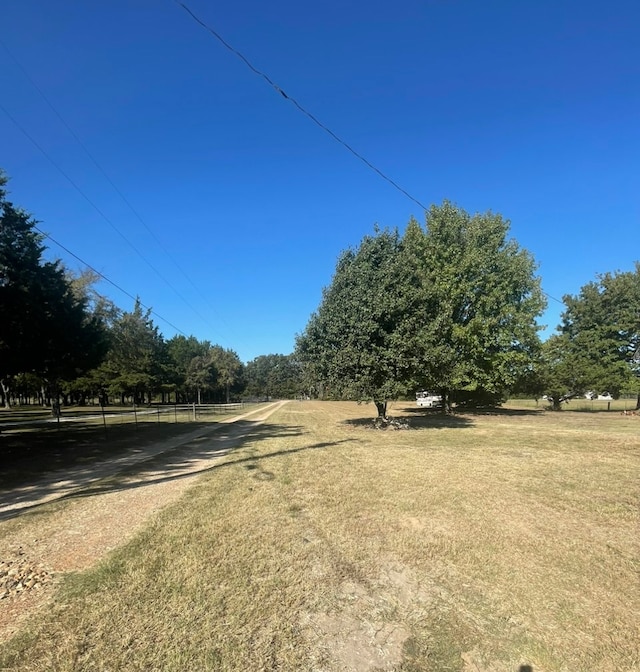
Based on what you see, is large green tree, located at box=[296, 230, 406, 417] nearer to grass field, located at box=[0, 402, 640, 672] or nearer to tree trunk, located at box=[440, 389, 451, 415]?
grass field, located at box=[0, 402, 640, 672]

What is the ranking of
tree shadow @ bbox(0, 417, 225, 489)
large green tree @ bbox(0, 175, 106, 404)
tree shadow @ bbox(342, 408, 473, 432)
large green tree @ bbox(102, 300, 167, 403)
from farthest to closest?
1. large green tree @ bbox(102, 300, 167, 403)
2. tree shadow @ bbox(342, 408, 473, 432)
3. large green tree @ bbox(0, 175, 106, 404)
4. tree shadow @ bbox(0, 417, 225, 489)

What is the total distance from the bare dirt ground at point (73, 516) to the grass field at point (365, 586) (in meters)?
0.28

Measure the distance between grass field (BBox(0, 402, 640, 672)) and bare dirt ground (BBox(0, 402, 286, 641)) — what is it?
0.28m

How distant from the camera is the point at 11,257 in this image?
1351 cm

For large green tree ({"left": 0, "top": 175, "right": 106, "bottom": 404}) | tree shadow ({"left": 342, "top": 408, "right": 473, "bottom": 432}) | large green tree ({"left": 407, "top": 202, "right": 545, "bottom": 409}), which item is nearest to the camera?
large green tree ({"left": 0, "top": 175, "right": 106, "bottom": 404})

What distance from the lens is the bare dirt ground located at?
421 cm

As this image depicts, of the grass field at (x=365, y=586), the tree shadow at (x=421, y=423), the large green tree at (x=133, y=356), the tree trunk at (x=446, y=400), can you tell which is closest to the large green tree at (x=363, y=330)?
the tree shadow at (x=421, y=423)

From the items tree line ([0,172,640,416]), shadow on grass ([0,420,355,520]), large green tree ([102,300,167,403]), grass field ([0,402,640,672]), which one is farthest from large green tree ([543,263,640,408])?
large green tree ([102,300,167,403])

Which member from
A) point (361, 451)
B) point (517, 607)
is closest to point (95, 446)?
point (361, 451)

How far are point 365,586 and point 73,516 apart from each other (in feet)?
15.5

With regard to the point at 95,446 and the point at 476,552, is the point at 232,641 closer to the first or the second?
the point at 476,552

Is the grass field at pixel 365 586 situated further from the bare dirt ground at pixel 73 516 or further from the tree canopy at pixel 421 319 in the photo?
the tree canopy at pixel 421 319

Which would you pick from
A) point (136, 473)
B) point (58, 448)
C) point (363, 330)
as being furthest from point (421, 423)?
point (58, 448)

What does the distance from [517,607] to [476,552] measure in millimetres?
1154
